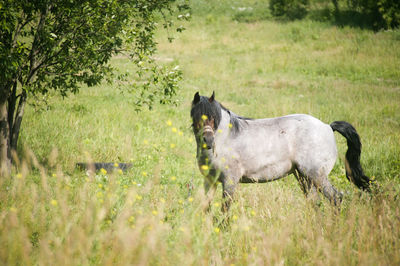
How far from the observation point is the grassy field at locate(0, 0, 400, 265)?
257 centimetres

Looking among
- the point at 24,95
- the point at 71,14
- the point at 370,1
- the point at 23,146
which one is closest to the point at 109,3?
the point at 71,14

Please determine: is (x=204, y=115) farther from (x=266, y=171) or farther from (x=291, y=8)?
(x=291, y=8)

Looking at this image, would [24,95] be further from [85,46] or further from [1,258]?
[1,258]

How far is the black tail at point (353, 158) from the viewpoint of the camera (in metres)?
4.70

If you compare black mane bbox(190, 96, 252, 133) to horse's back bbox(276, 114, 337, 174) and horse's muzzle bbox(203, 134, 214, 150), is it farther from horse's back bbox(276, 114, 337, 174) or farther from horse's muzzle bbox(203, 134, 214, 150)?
horse's back bbox(276, 114, 337, 174)

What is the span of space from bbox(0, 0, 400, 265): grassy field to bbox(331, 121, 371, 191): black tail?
33 centimetres

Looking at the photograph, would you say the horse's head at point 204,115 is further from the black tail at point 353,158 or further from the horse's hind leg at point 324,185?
the black tail at point 353,158

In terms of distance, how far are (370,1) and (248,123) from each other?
95.8 feet

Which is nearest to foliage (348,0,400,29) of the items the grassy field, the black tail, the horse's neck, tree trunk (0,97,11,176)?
the grassy field

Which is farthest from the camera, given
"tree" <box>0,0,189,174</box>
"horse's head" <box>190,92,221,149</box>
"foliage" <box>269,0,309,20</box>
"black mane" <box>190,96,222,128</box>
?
"foliage" <box>269,0,309,20</box>

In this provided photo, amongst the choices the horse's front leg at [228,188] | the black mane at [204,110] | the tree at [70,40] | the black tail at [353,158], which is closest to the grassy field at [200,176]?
the horse's front leg at [228,188]

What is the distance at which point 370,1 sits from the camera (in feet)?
89.0

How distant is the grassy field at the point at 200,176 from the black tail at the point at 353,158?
329mm

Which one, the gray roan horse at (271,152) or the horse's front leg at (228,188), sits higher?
the gray roan horse at (271,152)
